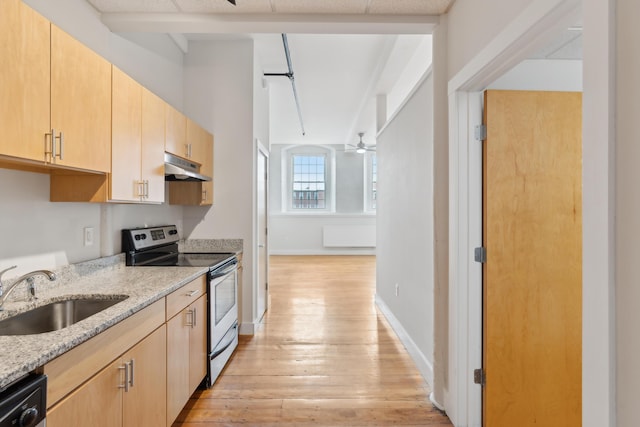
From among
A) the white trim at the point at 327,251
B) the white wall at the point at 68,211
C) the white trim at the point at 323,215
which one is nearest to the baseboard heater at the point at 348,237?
the white trim at the point at 327,251

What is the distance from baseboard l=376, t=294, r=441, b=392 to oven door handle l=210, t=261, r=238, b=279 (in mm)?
1740

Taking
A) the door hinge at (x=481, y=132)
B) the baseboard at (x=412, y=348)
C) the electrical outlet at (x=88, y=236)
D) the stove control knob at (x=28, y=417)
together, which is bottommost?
the baseboard at (x=412, y=348)

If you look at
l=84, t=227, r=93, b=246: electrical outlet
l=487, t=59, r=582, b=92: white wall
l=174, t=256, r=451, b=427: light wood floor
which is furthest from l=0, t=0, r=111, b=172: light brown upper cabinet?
l=487, t=59, r=582, b=92: white wall

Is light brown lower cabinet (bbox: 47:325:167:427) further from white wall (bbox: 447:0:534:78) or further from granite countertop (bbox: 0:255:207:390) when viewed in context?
white wall (bbox: 447:0:534:78)

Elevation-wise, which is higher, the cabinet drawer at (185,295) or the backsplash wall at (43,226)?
the backsplash wall at (43,226)

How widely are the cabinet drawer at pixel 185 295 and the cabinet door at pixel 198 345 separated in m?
0.06

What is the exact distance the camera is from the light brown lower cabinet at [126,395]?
111cm

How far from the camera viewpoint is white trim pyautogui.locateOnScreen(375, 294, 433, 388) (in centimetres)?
242

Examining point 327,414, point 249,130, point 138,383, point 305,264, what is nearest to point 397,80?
point 249,130

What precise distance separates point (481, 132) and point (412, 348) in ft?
6.35

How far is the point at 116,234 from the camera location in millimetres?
2338

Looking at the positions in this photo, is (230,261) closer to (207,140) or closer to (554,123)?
(207,140)

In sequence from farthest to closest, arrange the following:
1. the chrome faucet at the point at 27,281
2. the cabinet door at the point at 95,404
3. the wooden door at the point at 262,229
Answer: the wooden door at the point at 262,229 → the chrome faucet at the point at 27,281 → the cabinet door at the point at 95,404

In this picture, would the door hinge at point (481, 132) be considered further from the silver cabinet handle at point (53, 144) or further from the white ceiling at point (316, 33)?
the silver cabinet handle at point (53, 144)
